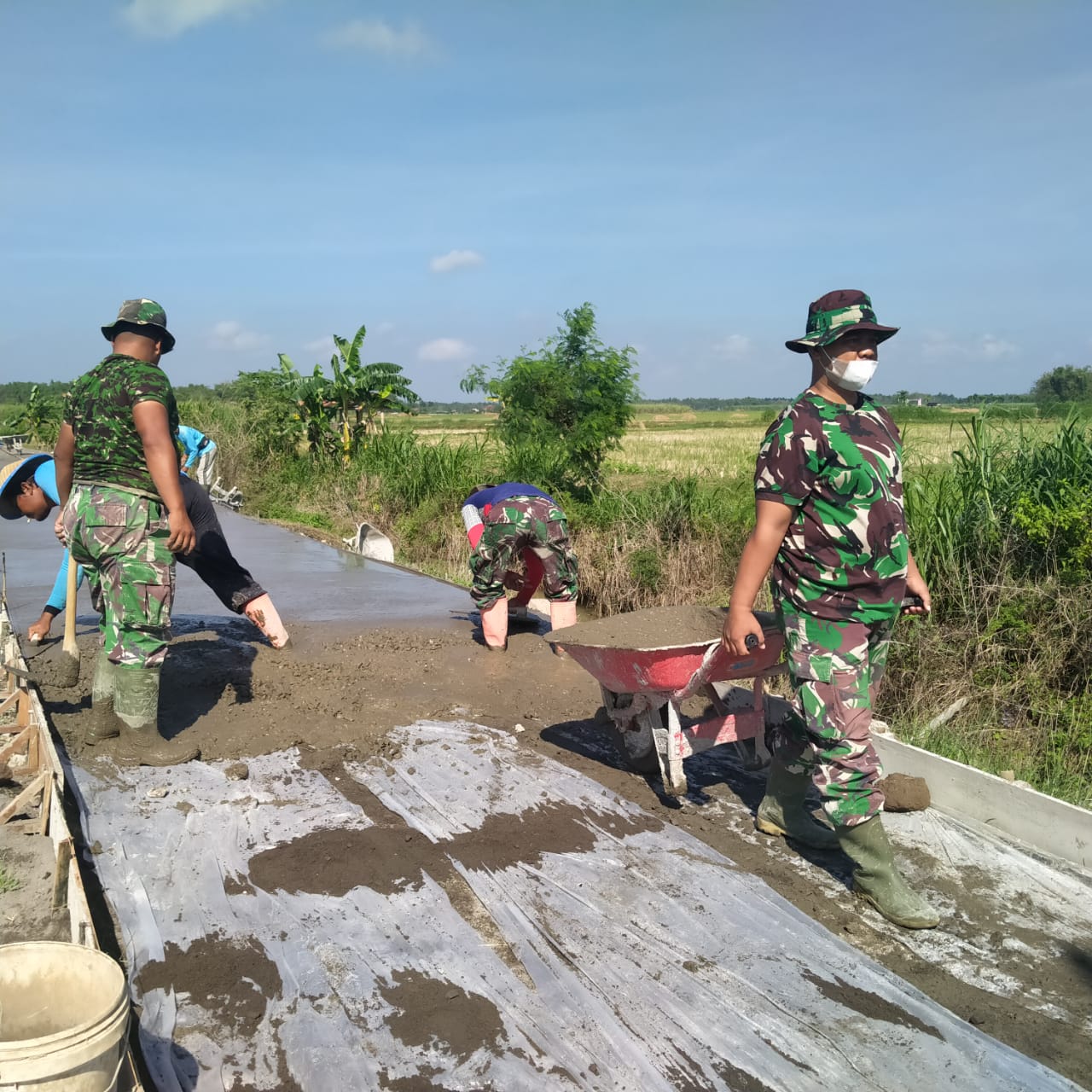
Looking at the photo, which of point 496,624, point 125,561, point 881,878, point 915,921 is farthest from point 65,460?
point 915,921

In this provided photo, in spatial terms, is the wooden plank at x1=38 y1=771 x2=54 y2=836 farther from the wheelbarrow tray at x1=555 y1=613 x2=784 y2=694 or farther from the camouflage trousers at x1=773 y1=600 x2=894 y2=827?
the camouflage trousers at x1=773 y1=600 x2=894 y2=827

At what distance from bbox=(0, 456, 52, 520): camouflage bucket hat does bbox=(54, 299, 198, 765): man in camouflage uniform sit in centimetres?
128

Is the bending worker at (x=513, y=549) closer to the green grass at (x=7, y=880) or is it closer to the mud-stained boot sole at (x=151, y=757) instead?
the mud-stained boot sole at (x=151, y=757)

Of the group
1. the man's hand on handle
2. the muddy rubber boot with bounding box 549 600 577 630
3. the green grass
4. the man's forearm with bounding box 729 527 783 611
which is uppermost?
the man's forearm with bounding box 729 527 783 611

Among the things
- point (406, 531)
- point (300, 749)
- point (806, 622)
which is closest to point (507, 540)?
point (300, 749)

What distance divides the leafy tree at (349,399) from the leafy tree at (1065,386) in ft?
33.9

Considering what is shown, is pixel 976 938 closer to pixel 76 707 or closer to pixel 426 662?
pixel 426 662

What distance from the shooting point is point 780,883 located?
3.18m

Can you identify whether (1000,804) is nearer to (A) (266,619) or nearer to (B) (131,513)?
(B) (131,513)

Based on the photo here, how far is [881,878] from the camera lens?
2.98 metres

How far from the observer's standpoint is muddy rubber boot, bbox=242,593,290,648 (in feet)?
18.2

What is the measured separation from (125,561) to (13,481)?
65.5 inches

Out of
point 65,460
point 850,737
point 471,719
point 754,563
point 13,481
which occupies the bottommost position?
point 471,719

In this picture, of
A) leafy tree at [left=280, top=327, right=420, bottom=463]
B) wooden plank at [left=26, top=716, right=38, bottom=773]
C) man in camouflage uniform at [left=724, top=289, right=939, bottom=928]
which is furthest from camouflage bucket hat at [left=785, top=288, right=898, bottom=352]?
leafy tree at [left=280, top=327, right=420, bottom=463]
